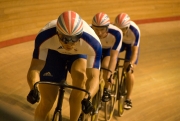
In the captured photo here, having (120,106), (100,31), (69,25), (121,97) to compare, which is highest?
(69,25)

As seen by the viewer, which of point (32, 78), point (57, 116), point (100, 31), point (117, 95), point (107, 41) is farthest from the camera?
point (117, 95)

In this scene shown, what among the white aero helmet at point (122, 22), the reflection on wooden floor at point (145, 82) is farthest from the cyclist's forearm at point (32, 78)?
the white aero helmet at point (122, 22)

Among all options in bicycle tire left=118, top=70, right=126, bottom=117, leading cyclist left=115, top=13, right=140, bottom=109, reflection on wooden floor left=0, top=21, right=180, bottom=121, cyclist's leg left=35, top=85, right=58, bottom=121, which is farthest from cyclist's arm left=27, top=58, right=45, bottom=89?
bicycle tire left=118, top=70, right=126, bottom=117

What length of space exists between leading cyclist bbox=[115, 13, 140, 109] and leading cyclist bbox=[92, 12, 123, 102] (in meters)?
0.22

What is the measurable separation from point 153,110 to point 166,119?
10.5 inches

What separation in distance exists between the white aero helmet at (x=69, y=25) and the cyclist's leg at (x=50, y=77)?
0.42 metres

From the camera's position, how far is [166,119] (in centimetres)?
420

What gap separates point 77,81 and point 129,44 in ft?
6.70

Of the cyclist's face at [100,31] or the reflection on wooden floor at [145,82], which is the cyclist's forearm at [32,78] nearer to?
the reflection on wooden floor at [145,82]

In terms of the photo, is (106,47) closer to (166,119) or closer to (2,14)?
(166,119)

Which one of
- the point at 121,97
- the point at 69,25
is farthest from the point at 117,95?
the point at 69,25

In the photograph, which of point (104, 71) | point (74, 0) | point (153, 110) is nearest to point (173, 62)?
point (153, 110)

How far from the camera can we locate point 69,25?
2.18 meters

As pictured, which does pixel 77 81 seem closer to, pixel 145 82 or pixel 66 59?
pixel 66 59
